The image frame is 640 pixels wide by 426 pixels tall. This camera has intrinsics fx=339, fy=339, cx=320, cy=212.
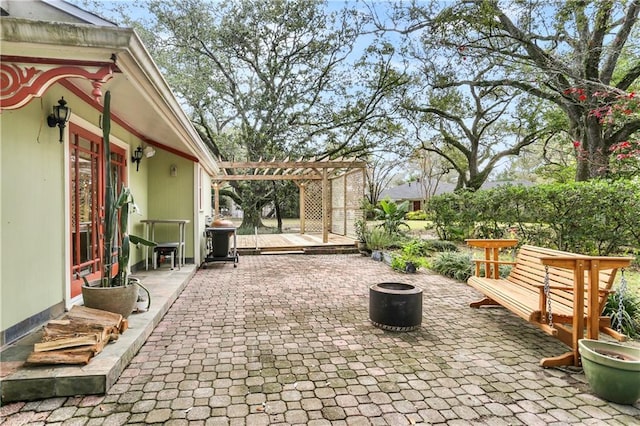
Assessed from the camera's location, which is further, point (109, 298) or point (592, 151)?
point (592, 151)

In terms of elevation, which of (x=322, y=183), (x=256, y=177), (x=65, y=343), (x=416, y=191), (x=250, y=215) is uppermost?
(x=416, y=191)

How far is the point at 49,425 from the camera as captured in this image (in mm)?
2000

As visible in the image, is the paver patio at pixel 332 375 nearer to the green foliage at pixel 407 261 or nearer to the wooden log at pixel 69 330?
the wooden log at pixel 69 330

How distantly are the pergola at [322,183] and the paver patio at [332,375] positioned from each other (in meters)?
6.28

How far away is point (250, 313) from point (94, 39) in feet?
10.5

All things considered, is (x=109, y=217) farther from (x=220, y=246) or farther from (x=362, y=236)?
(x=362, y=236)

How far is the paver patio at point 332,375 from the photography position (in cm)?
215

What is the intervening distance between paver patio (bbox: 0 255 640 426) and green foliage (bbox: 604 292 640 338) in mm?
792

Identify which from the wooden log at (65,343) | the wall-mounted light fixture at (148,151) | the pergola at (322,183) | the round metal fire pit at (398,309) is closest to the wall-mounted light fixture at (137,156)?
the wall-mounted light fixture at (148,151)

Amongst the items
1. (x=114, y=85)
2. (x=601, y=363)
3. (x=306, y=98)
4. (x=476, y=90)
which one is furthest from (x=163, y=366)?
(x=476, y=90)

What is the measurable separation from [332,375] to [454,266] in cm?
467

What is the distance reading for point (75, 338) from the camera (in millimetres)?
2516

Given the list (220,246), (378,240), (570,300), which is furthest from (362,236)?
(570,300)

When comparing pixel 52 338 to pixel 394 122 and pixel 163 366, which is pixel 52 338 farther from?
pixel 394 122
